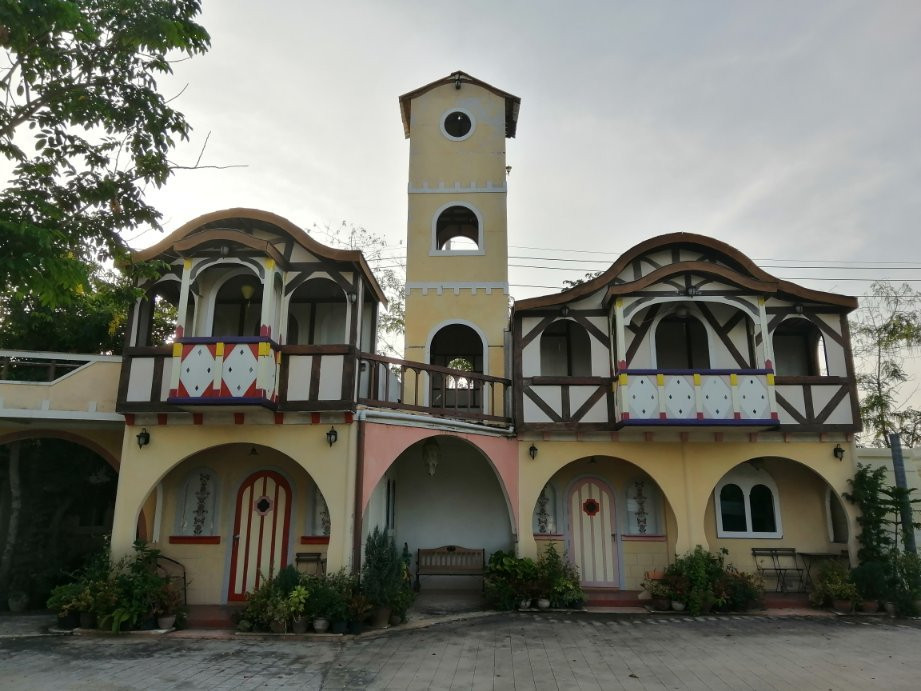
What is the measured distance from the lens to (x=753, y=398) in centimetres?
1114

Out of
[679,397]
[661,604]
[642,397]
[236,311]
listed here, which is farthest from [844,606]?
[236,311]

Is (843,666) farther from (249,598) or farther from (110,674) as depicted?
(110,674)

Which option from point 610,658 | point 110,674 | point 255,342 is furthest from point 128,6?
point 610,658

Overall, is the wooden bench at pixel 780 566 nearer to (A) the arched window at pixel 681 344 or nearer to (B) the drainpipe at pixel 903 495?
(B) the drainpipe at pixel 903 495

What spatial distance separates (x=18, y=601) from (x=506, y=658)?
9.26m

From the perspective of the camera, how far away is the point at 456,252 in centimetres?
1424

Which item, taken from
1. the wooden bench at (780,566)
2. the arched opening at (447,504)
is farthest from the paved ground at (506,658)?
the arched opening at (447,504)

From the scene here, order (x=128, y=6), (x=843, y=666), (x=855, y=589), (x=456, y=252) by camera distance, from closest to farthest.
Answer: (x=128, y=6)
(x=843, y=666)
(x=855, y=589)
(x=456, y=252)

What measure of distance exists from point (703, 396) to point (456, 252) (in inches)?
243

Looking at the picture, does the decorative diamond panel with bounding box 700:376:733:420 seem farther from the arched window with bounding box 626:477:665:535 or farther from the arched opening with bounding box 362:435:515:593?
the arched opening with bounding box 362:435:515:593

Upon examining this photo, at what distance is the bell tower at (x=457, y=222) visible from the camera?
13.8 m

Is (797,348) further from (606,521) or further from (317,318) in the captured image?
(317,318)

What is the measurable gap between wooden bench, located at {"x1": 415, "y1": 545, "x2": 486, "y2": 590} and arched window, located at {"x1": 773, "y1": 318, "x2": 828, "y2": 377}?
23.9 ft

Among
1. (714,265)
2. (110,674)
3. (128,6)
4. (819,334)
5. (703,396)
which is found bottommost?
(110,674)
